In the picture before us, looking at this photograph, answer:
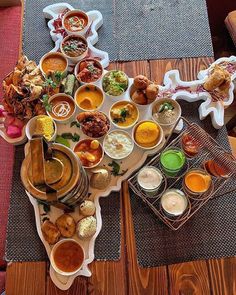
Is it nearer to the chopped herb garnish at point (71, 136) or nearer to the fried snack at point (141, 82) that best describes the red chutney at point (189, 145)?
the fried snack at point (141, 82)

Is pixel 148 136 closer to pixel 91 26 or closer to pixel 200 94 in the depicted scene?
pixel 200 94

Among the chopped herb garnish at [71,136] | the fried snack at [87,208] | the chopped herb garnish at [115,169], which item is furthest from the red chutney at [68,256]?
the chopped herb garnish at [71,136]

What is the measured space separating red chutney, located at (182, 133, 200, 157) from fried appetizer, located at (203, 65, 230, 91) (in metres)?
0.28

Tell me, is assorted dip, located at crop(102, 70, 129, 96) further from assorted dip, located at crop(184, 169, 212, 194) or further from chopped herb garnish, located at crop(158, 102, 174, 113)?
assorted dip, located at crop(184, 169, 212, 194)

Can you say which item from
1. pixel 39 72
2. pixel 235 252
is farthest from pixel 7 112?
pixel 235 252

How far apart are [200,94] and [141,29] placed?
19.6 inches

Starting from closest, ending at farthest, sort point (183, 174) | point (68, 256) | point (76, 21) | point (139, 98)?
1. point (68, 256)
2. point (183, 174)
3. point (139, 98)
4. point (76, 21)

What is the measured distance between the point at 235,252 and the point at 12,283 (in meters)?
0.94

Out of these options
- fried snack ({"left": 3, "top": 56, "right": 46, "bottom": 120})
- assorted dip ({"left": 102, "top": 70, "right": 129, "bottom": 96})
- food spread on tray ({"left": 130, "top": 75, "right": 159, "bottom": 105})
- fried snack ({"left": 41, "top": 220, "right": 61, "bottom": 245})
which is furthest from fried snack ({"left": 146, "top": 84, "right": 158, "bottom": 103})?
fried snack ({"left": 41, "top": 220, "right": 61, "bottom": 245})

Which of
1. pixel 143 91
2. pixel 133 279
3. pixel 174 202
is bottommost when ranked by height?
pixel 133 279

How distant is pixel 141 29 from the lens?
2.05 metres

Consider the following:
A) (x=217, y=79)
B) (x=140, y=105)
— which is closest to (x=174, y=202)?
(x=140, y=105)

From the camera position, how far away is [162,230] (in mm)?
1666

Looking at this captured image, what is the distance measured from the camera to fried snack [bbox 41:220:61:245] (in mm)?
1614
